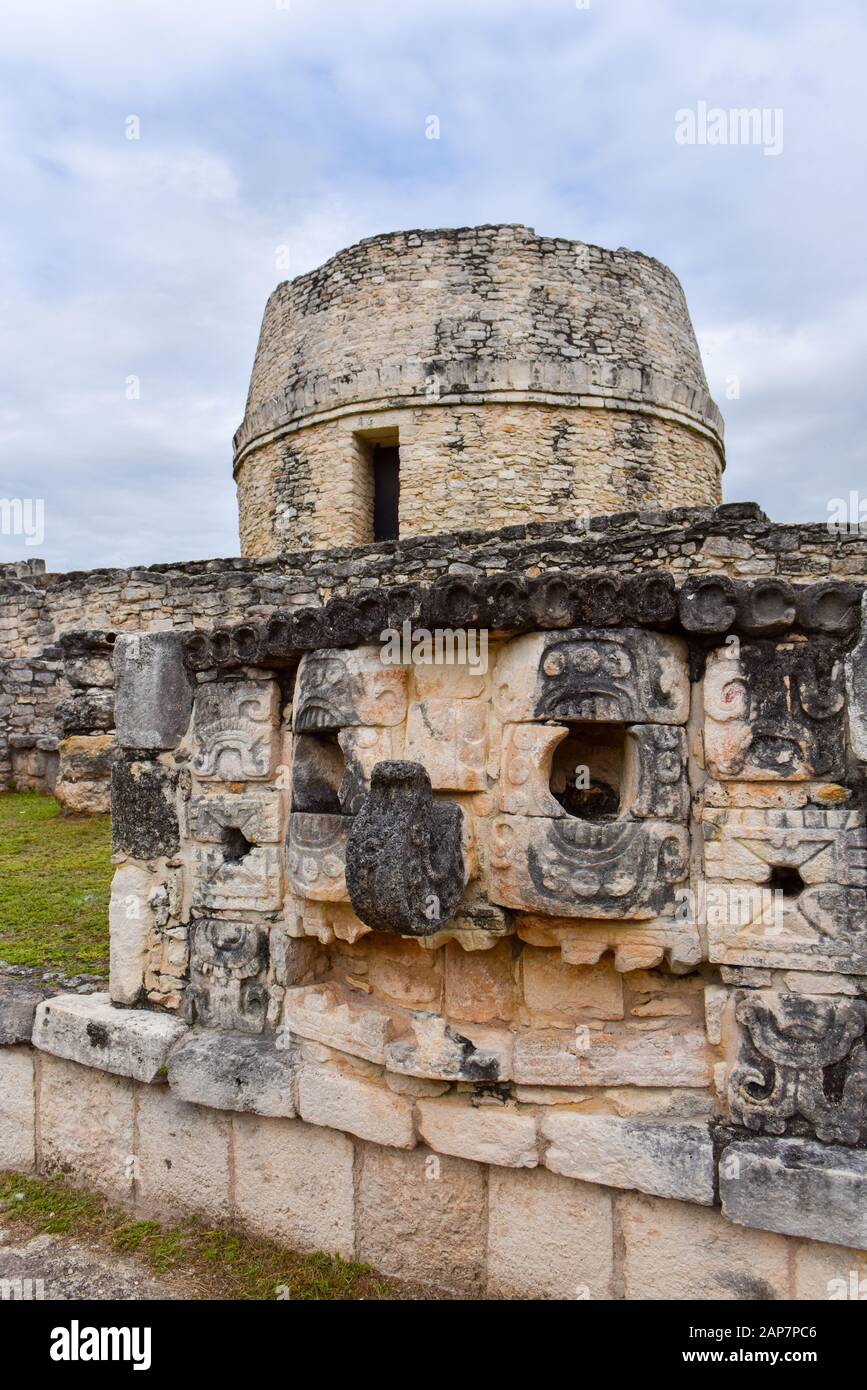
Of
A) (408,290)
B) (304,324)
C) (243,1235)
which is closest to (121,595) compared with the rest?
(304,324)

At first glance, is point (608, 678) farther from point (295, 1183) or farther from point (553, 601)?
point (295, 1183)

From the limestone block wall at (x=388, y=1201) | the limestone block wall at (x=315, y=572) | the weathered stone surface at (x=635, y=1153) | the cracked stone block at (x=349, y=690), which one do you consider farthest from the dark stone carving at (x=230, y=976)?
the limestone block wall at (x=315, y=572)

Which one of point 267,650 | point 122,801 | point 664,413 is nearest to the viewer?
point 267,650

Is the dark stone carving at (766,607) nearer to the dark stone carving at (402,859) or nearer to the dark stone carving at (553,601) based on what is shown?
the dark stone carving at (553,601)

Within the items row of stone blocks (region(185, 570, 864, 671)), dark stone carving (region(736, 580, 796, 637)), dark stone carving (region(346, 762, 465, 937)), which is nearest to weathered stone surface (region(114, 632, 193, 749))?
row of stone blocks (region(185, 570, 864, 671))

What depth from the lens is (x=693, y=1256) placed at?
9.16ft

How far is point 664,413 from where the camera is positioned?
13531 millimetres

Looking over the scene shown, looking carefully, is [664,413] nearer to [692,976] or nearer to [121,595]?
[121,595]

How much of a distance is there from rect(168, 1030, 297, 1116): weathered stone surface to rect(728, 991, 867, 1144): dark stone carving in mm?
1667

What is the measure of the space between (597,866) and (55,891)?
14.7 feet

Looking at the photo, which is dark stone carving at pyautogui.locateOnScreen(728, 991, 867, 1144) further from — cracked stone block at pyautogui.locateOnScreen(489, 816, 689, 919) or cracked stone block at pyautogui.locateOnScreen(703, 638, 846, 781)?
cracked stone block at pyautogui.locateOnScreen(703, 638, 846, 781)

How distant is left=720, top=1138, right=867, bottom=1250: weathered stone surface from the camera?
255 centimetres

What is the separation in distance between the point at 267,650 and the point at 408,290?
11.3 meters

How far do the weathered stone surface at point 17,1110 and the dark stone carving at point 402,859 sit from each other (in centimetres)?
248
